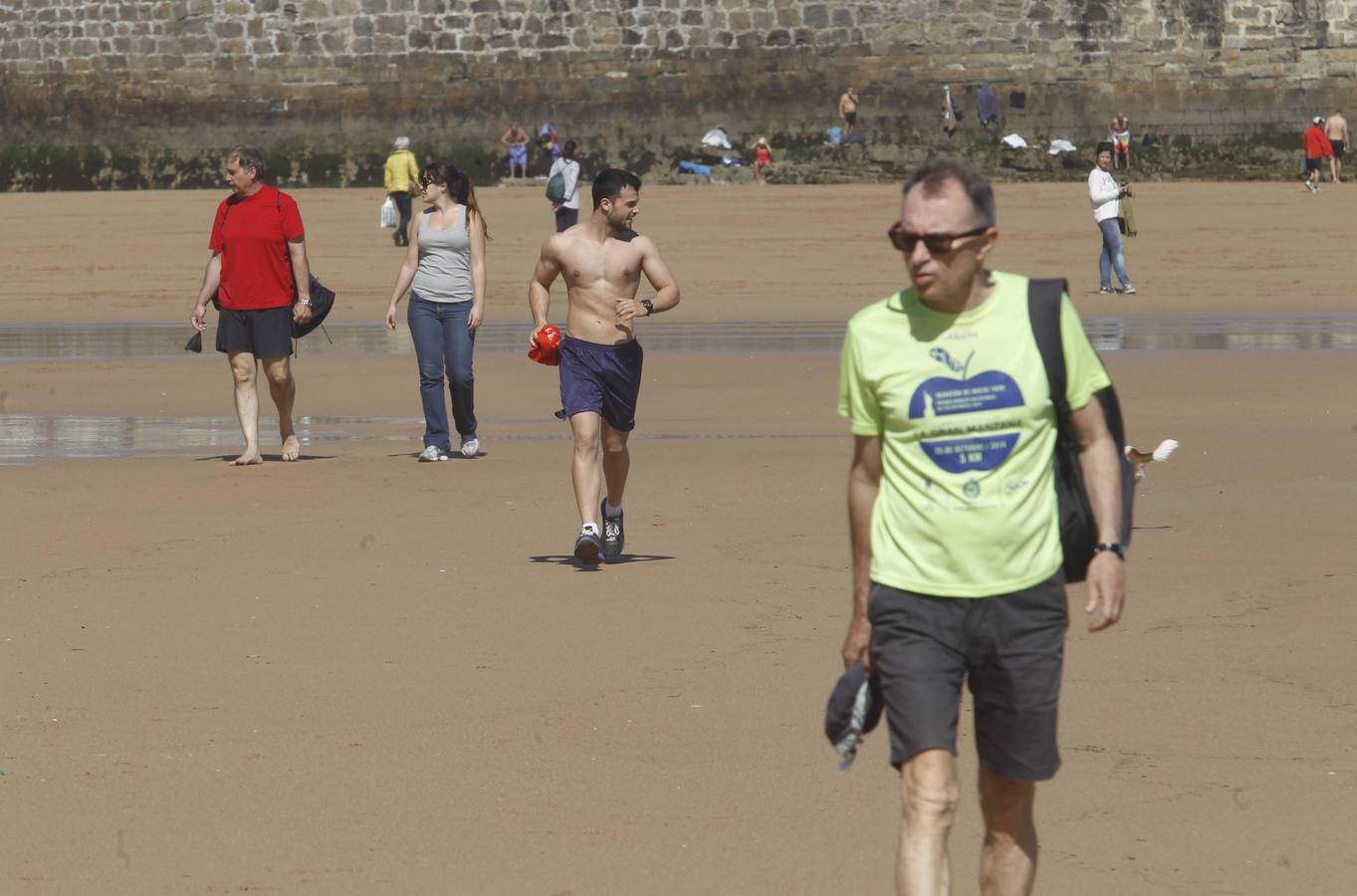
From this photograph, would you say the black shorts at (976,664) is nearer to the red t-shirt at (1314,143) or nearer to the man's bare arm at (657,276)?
the man's bare arm at (657,276)

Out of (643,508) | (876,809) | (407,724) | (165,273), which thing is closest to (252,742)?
(407,724)

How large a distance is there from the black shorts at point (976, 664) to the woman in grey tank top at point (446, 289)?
320 inches

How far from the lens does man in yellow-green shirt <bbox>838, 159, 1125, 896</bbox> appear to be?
166 inches

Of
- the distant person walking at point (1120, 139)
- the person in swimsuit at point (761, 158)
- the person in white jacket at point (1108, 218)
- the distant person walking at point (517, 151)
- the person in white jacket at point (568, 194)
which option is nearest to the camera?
the person in white jacket at point (1108, 218)

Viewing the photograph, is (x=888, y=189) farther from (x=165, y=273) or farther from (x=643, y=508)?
(x=643, y=508)

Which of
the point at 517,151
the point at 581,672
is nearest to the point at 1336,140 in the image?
the point at 517,151

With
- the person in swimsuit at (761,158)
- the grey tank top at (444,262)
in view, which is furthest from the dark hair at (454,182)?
the person in swimsuit at (761,158)

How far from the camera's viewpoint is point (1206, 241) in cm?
2759

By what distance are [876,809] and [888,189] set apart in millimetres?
28873

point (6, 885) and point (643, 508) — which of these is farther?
point (643, 508)

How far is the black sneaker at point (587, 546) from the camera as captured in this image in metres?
8.63

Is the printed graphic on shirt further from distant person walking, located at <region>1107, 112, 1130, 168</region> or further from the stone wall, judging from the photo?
the stone wall

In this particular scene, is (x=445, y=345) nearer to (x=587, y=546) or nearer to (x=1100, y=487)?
(x=587, y=546)

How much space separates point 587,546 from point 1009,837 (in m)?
4.40
